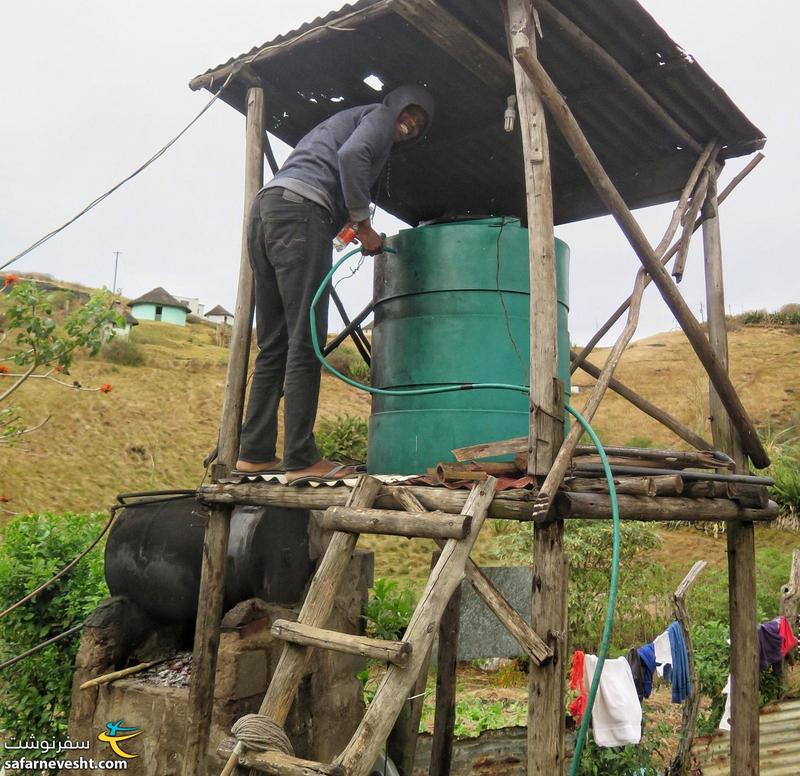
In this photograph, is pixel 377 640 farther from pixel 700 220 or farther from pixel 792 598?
pixel 792 598

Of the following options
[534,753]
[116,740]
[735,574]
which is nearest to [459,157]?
[735,574]

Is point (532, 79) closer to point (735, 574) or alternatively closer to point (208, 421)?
point (735, 574)

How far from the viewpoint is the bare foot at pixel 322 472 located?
404cm

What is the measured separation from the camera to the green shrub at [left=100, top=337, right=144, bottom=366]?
2645cm

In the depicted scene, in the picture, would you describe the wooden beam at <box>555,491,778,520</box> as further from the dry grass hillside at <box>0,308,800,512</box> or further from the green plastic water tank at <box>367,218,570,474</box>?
the dry grass hillside at <box>0,308,800,512</box>

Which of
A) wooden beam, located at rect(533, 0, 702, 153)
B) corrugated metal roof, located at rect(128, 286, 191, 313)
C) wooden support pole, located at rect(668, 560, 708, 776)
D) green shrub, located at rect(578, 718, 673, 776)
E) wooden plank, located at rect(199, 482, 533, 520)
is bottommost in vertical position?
green shrub, located at rect(578, 718, 673, 776)

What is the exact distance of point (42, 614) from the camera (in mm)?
6301

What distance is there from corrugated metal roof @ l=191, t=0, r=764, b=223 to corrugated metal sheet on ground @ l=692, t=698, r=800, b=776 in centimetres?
532

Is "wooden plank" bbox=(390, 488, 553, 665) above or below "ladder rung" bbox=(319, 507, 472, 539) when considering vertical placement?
below

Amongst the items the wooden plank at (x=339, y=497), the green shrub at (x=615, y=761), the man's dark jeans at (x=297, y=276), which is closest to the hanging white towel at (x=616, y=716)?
the green shrub at (x=615, y=761)

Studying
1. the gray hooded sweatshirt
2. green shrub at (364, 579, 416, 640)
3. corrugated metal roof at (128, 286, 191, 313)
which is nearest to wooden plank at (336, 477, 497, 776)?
the gray hooded sweatshirt

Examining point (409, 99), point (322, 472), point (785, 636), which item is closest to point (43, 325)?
point (322, 472)

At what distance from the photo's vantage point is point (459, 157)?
545 cm

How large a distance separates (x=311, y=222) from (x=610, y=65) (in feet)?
6.24
